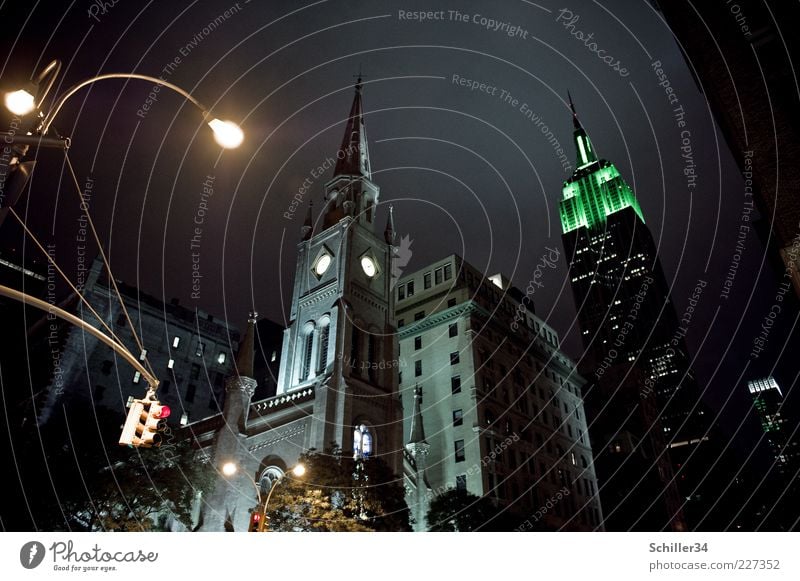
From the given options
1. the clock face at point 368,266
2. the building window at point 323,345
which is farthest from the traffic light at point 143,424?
the clock face at point 368,266

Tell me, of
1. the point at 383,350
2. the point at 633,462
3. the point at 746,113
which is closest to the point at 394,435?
the point at 383,350

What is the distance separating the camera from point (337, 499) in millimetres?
32156

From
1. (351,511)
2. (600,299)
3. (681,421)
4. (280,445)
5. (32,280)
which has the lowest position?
(351,511)

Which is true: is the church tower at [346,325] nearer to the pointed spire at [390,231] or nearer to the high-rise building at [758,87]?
the pointed spire at [390,231]

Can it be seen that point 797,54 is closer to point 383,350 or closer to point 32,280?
point 383,350

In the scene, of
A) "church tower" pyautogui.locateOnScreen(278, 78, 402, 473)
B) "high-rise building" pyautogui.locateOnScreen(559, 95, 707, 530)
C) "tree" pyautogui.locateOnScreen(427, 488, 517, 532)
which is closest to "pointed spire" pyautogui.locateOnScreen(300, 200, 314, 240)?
"church tower" pyautogui.locateOnScreen(278, 78, 402, 473)

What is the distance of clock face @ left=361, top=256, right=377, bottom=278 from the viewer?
52281 millimetres

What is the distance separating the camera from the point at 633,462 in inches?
3659

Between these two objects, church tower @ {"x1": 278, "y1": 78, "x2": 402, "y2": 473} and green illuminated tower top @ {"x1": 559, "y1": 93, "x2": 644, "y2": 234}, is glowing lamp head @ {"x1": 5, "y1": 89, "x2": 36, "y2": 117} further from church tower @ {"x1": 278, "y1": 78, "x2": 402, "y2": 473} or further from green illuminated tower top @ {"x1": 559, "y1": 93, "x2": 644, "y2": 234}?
green illuminated tower top @ {"x1": 559, "y1": 93, "x2": 644, "y2": 234}

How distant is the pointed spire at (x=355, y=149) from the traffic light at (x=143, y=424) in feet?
169

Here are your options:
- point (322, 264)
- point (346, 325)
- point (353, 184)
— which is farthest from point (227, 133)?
point (353, 184)

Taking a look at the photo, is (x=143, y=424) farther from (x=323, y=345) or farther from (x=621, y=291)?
(x=621, y=291)

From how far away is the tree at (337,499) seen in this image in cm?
2939
